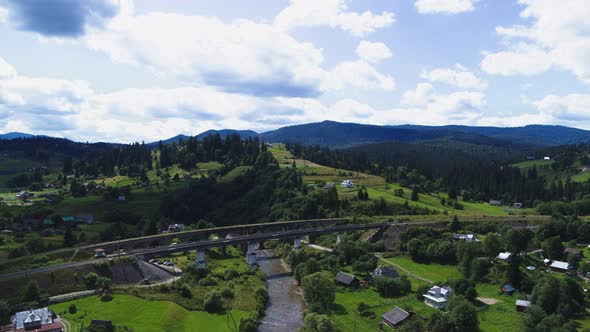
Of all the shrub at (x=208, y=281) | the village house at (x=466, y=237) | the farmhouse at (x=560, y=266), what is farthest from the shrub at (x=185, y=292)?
the farmhouse at (x=560, y=266)

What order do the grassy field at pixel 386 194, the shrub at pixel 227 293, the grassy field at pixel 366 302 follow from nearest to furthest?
the grassy field at pixel 366 302
the shrub at pixel 227 293
the grassy field at pixel 386 194

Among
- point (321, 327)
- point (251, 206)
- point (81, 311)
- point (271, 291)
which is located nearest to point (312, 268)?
point (271, 291)

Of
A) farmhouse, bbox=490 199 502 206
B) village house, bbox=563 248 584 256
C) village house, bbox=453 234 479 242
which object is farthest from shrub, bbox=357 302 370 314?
farmhouse, bbox=490 199 502 206

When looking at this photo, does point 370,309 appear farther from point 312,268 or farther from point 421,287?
point 312,268

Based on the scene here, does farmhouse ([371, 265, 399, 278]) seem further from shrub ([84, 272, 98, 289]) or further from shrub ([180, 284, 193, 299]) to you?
shrub ([84, 272, 98, 289])

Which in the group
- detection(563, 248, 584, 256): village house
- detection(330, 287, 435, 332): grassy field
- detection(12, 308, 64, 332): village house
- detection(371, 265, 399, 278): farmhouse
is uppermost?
detection(12, 308, 64, 332): village house

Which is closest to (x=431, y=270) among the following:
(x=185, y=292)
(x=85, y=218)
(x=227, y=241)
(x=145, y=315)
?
(x=227, y=241)

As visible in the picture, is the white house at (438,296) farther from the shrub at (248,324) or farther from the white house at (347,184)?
the white house at (347,184)

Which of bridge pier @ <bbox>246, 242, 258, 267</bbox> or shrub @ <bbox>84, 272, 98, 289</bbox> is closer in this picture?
shrub @ <bbox>84, 272, 98, 289</bbox>
